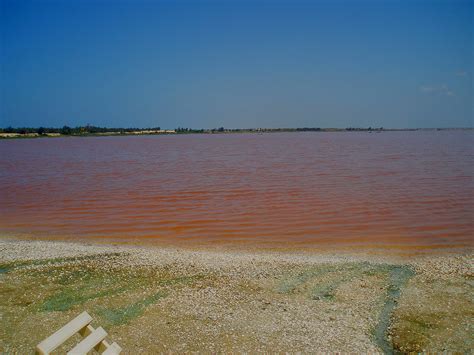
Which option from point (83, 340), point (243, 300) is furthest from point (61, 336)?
point (243, 300)

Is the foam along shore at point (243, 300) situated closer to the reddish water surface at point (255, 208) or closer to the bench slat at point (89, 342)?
the bench slat at point (89, 342)

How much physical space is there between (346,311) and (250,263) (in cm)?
368

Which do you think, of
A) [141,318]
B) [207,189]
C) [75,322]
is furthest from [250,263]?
[207,189]

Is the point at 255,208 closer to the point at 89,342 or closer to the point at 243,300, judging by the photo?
the point at 243,300

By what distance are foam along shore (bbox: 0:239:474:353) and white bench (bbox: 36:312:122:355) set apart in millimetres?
2036

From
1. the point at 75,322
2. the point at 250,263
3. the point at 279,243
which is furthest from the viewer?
the point at 279,243

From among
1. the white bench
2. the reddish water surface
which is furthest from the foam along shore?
the reddish water surface

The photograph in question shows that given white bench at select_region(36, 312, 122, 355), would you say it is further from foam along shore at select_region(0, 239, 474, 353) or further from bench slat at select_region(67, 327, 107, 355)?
foam along shore at select_region(0, 239, 474, 353)

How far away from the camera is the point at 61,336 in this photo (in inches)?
176

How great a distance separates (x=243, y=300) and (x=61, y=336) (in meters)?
4.75

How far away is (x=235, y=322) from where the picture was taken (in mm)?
7559

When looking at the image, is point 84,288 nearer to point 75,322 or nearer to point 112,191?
point 75,322

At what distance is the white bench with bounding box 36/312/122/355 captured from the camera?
4.29 m

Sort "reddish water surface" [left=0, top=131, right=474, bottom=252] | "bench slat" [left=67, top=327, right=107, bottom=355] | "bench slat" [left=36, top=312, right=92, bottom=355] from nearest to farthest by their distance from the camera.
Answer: "bench slat" [left=36, top=312, right=92, bottom=355] → "bench slat" [left=67, top=327, right=107, bottom=355] → "reddish water surface" [left=0, top=131, right=474, bottom=252]
